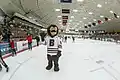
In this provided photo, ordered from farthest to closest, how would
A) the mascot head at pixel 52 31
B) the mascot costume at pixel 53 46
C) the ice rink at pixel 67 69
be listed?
the mascot head at pixel 52 31
the mascot costume at pixel 53 46
the ice rink at pixel 67 69

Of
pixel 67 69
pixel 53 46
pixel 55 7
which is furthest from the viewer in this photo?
pixel 55 7

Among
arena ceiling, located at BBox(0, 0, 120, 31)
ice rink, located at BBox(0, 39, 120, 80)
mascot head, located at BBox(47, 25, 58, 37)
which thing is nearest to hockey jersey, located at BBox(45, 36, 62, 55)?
mascot head, located at BBox(47, 25, 58, 37)

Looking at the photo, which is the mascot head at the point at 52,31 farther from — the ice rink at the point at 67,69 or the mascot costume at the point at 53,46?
the ice rink at the point at 67,69

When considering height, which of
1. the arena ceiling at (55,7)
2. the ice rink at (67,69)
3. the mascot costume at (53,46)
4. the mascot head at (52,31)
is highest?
the arena ceiling at (55,7)

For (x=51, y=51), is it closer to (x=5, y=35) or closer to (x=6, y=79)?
(x=6, y=79)

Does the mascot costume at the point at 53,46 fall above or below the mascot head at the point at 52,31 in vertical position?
below

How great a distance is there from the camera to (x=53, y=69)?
7.79 m

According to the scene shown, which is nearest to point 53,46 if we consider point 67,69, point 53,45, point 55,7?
point 53,45

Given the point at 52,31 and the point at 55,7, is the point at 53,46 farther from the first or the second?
the point at 55,7

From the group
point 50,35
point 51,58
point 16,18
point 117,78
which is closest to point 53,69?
point 51,58

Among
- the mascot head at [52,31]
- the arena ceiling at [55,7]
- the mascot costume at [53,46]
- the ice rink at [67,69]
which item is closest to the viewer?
the ice rink at [67,69]

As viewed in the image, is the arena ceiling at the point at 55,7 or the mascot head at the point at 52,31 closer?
the mascot head at the point at 52,31

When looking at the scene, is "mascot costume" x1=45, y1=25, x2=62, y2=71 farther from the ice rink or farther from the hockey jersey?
the ice rink

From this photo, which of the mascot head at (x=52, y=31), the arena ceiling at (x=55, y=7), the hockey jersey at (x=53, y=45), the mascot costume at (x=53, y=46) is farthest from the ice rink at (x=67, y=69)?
the arena ceiling at (x=55, y=7)
